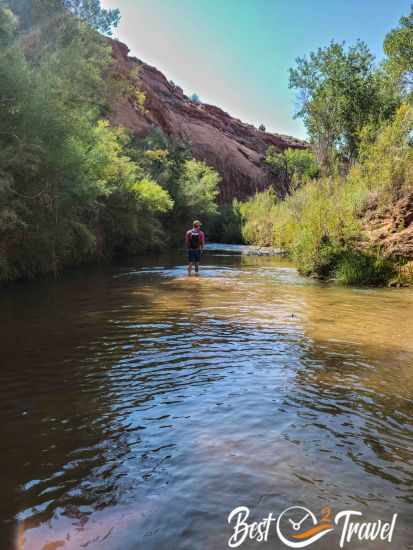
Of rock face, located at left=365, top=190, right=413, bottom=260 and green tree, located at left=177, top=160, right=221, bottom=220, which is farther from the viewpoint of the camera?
green tree, located at left=177, top=160, right=221, bottom=220

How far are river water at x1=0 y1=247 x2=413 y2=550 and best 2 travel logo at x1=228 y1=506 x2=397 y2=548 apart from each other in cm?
4

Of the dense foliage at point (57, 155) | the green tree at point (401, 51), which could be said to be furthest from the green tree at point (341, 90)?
the dense foliage at point (57, 155)

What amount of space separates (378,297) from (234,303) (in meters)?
3.58

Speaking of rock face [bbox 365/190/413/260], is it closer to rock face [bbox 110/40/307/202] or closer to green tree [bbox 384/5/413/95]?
green tree [bbox 384/5/413/95]

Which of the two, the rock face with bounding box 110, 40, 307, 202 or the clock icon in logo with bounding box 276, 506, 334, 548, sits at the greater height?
the rock face with bounding box 110, 40, 307, 202

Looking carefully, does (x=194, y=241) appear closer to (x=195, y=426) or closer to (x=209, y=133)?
(x=195, y=426)

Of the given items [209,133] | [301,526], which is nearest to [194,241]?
[301,526]

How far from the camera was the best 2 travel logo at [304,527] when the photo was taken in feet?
9.07

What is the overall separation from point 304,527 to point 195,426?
156 centimetres

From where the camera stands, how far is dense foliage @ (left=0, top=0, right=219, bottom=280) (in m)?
13.4

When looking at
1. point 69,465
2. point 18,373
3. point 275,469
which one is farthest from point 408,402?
point 18,373

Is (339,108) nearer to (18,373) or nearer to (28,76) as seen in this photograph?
(28,76)

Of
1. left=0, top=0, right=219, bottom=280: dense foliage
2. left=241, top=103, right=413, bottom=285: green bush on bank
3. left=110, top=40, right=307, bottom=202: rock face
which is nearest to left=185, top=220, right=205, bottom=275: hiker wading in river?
left=241, top=103, right=413, bottom=285: green bush on bank

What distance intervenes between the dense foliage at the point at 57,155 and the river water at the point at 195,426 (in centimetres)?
643
